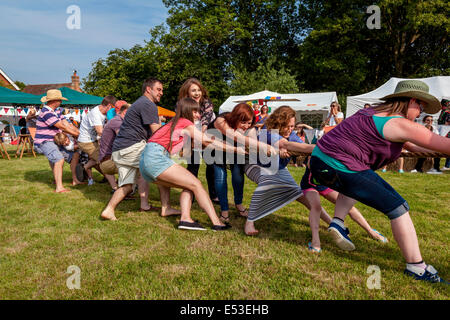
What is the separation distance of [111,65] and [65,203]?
110ft

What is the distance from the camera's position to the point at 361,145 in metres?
2.50

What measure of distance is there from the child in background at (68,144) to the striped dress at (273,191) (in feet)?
15.7

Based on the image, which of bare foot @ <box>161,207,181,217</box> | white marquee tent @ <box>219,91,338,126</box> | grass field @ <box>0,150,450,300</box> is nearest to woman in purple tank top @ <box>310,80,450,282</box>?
grass field @ <box>0,150,450,300</box>

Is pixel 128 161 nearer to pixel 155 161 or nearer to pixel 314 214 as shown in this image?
pixel 155 161

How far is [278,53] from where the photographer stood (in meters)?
32.8

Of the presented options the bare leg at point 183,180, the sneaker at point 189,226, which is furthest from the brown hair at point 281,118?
the sneaker at point 189,226

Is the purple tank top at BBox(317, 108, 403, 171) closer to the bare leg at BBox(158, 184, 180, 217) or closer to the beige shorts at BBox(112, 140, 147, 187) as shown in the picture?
the bare leg at BBox(158, 184, 180, 217)

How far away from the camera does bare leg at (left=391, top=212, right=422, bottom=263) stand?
242 cm

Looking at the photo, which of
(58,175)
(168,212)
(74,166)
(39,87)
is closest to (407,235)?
(168,212)

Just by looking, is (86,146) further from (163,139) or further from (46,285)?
(46,285)

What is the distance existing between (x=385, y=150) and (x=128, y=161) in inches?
133

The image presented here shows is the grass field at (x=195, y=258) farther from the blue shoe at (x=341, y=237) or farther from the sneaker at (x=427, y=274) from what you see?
the blue shoe at (x=341, y=237)

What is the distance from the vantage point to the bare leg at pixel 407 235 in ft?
7.95
